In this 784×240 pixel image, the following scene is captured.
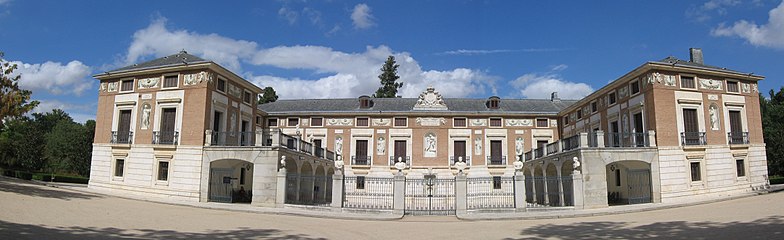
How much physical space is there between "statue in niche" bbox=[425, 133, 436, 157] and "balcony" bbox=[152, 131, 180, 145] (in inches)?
669

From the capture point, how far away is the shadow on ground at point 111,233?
9289 mm

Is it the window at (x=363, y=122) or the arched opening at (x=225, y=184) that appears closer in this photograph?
the arched opening at (x=225, y=184)

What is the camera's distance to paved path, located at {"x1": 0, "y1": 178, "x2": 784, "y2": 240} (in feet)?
34.6

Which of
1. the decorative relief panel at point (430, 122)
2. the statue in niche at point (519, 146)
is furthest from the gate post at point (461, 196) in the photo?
the statue in niche at point (519, 146)

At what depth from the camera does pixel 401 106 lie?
36.3 meters

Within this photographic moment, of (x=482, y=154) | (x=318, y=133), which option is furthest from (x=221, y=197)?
(x=482, y=154)

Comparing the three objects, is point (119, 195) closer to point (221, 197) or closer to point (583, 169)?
point (221, 197)

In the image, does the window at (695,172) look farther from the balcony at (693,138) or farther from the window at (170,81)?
the window at (170,81)

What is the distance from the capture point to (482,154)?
34.0 meters

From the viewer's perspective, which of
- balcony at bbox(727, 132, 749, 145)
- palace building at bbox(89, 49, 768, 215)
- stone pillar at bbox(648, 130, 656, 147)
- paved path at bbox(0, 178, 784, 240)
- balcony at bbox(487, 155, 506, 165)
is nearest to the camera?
paved path at bbox(0, 178, 784, 240)

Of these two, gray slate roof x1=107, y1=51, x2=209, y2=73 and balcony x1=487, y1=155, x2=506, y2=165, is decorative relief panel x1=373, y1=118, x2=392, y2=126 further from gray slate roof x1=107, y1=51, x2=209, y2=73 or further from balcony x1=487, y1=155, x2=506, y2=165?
gray slate roof x1=107, y1=51, x2=209, y2=73

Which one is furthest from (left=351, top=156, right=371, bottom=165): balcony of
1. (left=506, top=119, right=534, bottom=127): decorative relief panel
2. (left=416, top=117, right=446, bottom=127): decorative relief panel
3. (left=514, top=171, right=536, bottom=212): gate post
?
(left=514, top=171, right=536, bottom=212): gate post

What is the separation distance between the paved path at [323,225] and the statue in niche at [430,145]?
17.1 m

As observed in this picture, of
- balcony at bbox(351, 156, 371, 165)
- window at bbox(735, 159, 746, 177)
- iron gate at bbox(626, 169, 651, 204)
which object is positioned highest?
balcony at bbox(351, 156, 371, 165)
